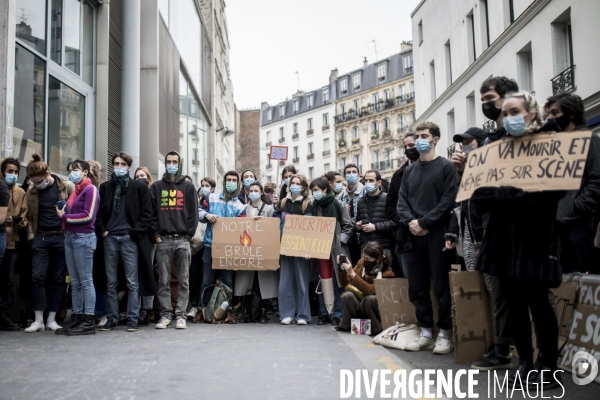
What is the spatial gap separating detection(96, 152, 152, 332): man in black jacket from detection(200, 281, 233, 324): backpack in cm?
114

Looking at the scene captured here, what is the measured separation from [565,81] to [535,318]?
52.0ft

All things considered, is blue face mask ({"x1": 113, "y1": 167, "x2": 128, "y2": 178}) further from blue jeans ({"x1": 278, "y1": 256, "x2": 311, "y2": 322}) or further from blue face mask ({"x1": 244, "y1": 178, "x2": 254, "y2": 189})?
blue jeans ({"x1": 278, "y1": 256, "x2": 311, "y2": 322})

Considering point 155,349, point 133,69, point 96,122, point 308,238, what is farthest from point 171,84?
point 155,349

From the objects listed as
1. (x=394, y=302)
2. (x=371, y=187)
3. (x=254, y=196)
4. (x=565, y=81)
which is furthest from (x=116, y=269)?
(x=565, y=81)

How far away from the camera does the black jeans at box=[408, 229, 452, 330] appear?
6.30 metres

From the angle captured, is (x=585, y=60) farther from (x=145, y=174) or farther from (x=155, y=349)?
(x=155, y=349)

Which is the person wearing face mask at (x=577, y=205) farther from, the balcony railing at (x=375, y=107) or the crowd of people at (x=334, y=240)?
the balcony railing at (x=375, y=107)

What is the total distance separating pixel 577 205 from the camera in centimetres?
532

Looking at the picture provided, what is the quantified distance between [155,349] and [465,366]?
3.05 metres

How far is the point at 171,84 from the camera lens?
810 inches

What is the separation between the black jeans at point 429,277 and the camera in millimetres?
6305

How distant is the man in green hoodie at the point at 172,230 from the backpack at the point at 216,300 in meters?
0.56

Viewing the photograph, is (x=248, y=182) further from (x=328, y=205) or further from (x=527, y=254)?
(x=527, y=254)

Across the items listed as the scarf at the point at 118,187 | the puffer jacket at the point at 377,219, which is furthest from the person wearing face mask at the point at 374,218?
the scarf at the point at 118,187
